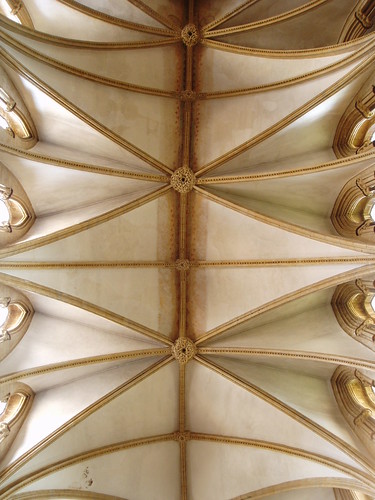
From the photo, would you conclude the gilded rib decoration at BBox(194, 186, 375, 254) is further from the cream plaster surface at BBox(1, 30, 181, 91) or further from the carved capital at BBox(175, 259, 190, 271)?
the cream plaster surface at BBox(1, 30, 181, 91)

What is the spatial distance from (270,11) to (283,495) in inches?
519

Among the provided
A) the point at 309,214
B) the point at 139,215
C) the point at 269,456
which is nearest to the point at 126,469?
the point at 269,456

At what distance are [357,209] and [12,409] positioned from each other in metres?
10.3

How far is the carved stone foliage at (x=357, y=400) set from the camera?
34.3 ft

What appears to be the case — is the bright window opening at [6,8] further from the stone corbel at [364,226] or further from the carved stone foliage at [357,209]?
the stone corbel at [364,226]

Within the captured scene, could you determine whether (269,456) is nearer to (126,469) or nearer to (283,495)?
(283,495)

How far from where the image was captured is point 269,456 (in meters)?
11.6

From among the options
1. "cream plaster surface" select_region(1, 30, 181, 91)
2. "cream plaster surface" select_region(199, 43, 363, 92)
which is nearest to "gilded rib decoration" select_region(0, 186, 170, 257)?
"cream plaster surface" select_region(1, 30, 181, 91)

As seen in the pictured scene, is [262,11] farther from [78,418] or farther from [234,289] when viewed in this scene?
[78,418]

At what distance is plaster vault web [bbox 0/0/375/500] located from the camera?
10.7 metres

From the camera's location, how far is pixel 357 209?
11.3 m

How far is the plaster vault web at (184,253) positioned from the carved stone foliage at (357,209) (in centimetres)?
28

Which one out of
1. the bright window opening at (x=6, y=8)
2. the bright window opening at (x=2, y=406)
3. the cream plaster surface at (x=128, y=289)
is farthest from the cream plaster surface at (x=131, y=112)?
the bright window opening at (x=2, y=406)

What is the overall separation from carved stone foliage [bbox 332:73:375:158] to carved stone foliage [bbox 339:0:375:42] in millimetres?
1397
